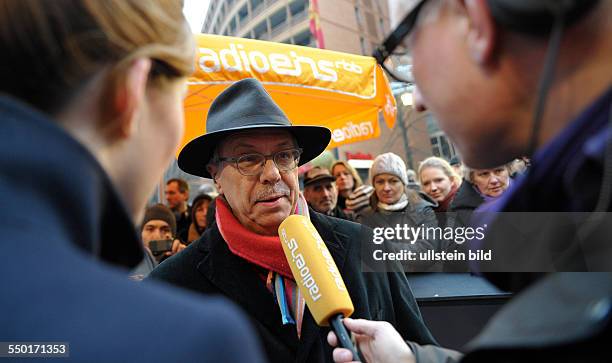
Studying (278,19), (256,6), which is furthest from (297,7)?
(256,6)

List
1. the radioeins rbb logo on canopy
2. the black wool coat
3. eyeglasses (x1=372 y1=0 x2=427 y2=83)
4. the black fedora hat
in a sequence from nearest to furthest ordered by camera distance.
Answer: eyeglasses (x1=372 y1=0 x2=427 y2=83), the black wool coat, the black fedora hat, the radioeins rbb logo on canopy

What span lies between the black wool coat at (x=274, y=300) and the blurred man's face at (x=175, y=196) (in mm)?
3269

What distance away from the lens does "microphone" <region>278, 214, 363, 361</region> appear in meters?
1.37

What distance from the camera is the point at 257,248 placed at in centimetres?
194

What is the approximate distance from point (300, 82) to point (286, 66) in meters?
0.19

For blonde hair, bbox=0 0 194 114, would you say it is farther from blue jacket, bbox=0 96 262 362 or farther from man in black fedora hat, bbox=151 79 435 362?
man in black fedora hat, bbox=151 79 435 362

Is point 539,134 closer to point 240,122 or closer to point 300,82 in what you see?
point 240,122

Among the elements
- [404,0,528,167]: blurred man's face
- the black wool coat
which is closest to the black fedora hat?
the black wool coat

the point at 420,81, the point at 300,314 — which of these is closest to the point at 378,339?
the point at 300,314

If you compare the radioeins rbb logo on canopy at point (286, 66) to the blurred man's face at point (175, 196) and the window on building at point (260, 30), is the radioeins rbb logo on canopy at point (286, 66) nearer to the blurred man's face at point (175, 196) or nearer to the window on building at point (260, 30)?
the blurred man's face at point (175, 196)

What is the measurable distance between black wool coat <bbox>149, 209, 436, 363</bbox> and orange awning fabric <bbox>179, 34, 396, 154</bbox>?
1.88m

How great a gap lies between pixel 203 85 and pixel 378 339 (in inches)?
108

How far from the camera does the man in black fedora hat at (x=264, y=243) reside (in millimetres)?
1806

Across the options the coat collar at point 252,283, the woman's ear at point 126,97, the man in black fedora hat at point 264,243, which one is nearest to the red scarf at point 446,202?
the man in black fedora hat at point 264,243
